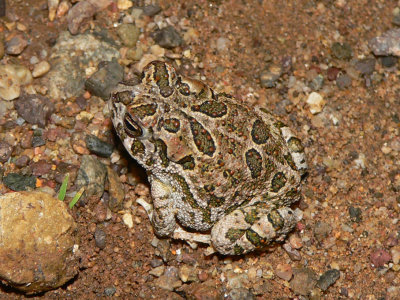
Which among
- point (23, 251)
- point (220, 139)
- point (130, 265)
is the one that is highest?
point (220, 139)

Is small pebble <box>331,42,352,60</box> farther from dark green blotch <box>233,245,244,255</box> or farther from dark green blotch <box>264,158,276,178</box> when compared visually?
dark green blotch <box>233,245,244,255</box>

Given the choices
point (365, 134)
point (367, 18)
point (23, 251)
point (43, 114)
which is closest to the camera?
point (23, 251)

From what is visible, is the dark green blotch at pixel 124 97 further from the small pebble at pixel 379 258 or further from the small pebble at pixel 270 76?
the small pebble at pixel 379 258

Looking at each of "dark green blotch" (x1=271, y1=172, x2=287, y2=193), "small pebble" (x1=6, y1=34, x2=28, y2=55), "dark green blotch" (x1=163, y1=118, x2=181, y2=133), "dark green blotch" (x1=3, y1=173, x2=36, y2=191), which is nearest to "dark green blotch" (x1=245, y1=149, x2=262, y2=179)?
"dark green blotch" (x1=271, y1=172, x2=287, y2=193)

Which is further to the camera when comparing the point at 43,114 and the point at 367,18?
the point at 367,18

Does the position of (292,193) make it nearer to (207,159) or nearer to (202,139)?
(207,159)

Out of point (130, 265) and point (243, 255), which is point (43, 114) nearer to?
point (130, 265)

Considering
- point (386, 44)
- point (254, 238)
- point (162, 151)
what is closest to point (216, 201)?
point (254, 238)

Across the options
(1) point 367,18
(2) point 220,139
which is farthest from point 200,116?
(1) point 367,18
